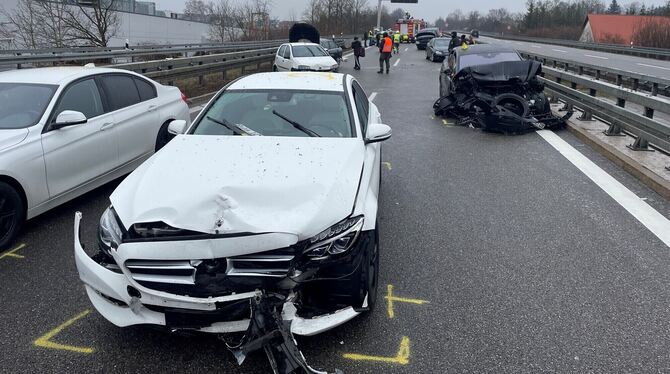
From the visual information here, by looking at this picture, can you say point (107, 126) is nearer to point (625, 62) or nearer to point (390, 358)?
point (390, 358)

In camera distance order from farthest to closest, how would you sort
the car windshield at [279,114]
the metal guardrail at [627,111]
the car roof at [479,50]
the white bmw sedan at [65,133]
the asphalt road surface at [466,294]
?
the car roof at [479,50] < the metal guardrail at [627,111] < the white bmw sedan at [65,133] < the car windshield at [279,114] < the asphalt road surface at [466,294]

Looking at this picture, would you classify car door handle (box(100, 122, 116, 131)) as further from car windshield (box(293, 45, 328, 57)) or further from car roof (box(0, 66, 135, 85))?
car windshield (box(293, 45, 328, 57))

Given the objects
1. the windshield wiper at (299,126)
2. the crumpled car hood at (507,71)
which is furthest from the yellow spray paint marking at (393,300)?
the crumpled car hood at (507,71)

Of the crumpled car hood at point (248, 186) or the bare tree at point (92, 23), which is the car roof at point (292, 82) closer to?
the crumpled car hood at point (248, 186)

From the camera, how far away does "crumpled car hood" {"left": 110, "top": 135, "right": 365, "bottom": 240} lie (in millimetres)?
3057

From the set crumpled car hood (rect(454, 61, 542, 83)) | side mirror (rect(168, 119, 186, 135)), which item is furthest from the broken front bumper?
crumpled car hood (rect(454, 61, 542, 83))

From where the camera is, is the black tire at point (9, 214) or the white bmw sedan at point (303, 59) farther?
the white bmw sedan at point (303, 59)

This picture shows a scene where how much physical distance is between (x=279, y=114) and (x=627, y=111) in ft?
21.5

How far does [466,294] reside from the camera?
3924 mm

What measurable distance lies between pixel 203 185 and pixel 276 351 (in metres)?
1.28

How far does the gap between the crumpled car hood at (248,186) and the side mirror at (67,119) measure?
163cm

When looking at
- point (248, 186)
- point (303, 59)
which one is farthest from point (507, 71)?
point (303, 59)

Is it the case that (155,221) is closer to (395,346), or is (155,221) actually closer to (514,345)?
(395,346)

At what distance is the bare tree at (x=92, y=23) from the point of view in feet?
86.7
